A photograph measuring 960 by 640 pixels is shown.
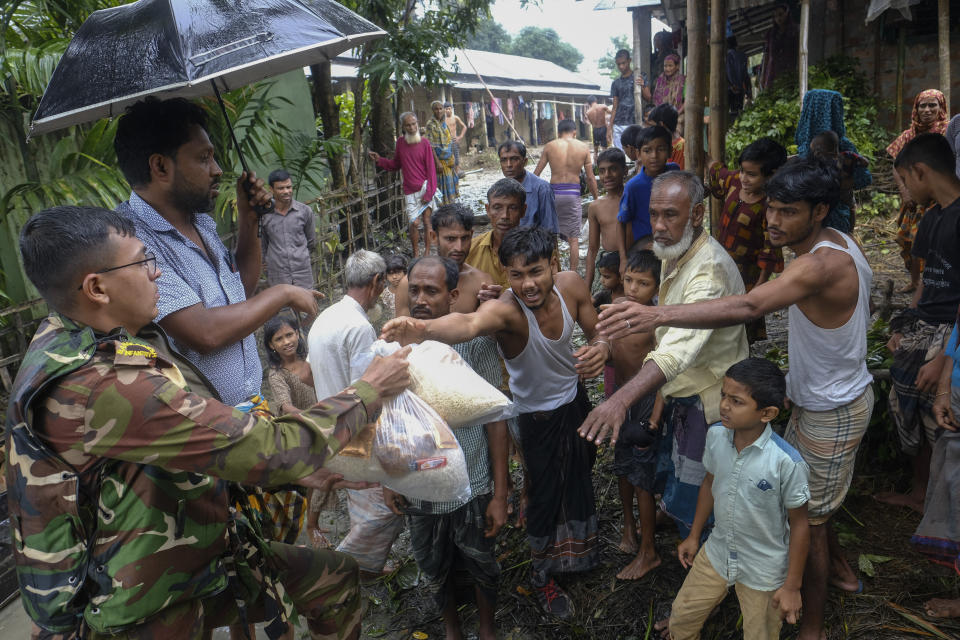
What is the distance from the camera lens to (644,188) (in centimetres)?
502

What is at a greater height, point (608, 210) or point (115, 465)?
point (608, 210)

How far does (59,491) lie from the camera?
64.0 inches

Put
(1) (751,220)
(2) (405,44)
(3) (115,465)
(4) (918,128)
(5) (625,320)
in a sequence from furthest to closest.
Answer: (2) (405,44) < (4) (918,128) < (1) (751,220) < (5) (625,320) < (3) (115,465)

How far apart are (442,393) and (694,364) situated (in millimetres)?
1222

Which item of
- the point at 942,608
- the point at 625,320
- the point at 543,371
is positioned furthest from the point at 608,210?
the point at 942,608

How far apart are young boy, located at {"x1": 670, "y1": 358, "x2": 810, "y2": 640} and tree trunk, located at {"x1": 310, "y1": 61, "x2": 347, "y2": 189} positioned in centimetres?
797

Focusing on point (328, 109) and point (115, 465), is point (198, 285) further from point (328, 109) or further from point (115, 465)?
point (328, 109)

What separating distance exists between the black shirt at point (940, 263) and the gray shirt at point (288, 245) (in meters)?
5.15

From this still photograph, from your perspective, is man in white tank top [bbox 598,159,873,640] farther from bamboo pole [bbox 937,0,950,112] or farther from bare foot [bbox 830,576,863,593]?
bamboo pole [bbox 937,0,950,112]

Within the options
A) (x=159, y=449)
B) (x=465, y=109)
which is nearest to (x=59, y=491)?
(x=159, y=449)

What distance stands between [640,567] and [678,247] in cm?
158

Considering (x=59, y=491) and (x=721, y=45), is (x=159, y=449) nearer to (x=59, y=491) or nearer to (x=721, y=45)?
(x=59, y=491)

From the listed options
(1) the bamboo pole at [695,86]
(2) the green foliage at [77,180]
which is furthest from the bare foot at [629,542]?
(2) the green foliage at [77,180]

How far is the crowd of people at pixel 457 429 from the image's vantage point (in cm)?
166
